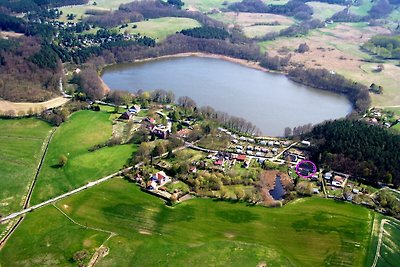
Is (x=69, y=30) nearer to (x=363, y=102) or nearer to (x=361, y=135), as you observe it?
(x=363, y=102)

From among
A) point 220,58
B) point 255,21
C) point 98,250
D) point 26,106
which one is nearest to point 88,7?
point 220,58

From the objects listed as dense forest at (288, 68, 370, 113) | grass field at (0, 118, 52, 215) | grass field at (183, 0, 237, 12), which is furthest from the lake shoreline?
grass field at (183, 0, 237, 12)

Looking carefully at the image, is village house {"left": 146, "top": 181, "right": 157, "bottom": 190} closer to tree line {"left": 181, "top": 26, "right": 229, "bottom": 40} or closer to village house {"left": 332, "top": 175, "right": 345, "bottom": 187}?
village house {"left": 332, "top": 175, "right": 345, "bottom": 187}

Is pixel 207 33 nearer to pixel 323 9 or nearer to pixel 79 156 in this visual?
pixel 323 9

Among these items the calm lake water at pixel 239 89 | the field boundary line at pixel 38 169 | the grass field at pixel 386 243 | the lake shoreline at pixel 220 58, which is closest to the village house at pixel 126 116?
the field boundary line at pixel 38 169

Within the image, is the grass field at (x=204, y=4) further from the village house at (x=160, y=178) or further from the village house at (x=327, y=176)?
the village house at (x=160, y=178)
